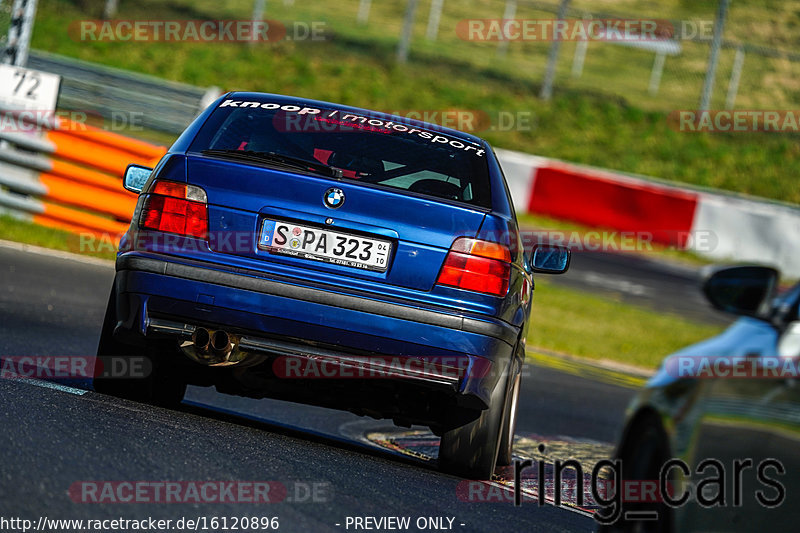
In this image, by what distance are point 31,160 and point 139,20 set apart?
1788 centimetres

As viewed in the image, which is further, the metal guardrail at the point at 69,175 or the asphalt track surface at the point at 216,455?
the metal guardrail at the point at 69,175

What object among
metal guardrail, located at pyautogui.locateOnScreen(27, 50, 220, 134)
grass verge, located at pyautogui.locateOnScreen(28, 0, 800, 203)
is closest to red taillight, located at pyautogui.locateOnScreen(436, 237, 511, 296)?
metal guardrail, located at pyautogui.locateOnScreen(27, 50, 220, 134)

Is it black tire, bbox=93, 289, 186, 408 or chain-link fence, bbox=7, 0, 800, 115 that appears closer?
black tire, bbox=93, 289, 186, 408

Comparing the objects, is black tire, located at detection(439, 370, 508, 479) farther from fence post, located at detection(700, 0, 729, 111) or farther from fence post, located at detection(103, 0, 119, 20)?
fence post, located at detection(103, 0, 119, 20)

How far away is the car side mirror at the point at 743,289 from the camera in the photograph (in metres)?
3.95

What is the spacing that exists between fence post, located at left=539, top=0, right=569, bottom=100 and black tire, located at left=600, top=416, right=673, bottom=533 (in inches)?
864

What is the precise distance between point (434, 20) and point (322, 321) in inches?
1102

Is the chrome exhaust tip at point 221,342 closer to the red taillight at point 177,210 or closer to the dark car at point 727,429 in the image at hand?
the red taillight at point 177,210

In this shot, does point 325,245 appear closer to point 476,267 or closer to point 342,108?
point 476,267

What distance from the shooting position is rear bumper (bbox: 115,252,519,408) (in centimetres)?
578

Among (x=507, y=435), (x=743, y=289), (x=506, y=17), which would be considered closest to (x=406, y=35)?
(x=506, y=17)

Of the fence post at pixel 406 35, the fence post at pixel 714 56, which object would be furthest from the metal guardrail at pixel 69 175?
the fence post at pixel 714 56

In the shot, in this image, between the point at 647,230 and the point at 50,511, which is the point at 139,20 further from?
the point at 50,511

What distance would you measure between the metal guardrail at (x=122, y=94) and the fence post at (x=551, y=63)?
6948mm
